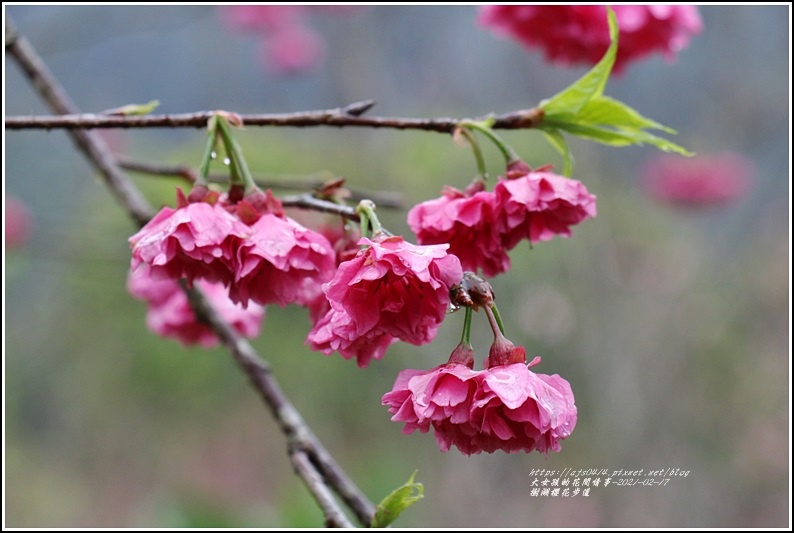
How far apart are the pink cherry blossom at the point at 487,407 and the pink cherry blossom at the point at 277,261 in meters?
0.16

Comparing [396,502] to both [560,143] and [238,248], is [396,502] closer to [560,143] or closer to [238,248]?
[238,248]

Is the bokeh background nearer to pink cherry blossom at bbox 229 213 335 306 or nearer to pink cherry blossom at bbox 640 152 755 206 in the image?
pink cherry blossom at bbox 640 152 755 206

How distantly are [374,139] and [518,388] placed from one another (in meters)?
4.53

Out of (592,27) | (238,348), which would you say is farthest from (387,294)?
(592,27)

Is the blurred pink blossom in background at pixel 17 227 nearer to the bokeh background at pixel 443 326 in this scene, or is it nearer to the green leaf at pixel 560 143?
the bokeh background at pixel 443 326

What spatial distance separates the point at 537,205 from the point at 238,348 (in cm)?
59

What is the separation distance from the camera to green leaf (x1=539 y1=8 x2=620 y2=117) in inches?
31.2

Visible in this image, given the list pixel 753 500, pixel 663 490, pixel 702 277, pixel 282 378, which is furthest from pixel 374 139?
pixel 753 500

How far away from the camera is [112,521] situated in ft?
18.1

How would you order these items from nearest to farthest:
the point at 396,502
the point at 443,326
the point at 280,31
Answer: the point at 396,502, the point at 443,326, the point at 280,31

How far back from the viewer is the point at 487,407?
0.58 m

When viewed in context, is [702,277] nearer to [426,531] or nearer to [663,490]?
[663,490]

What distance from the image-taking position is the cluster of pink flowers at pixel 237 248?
654 millimetres

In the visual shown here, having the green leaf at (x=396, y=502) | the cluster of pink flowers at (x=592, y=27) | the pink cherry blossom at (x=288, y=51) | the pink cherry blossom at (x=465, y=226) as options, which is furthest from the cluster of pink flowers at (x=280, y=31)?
the green leaf at (x=396, y=502)
